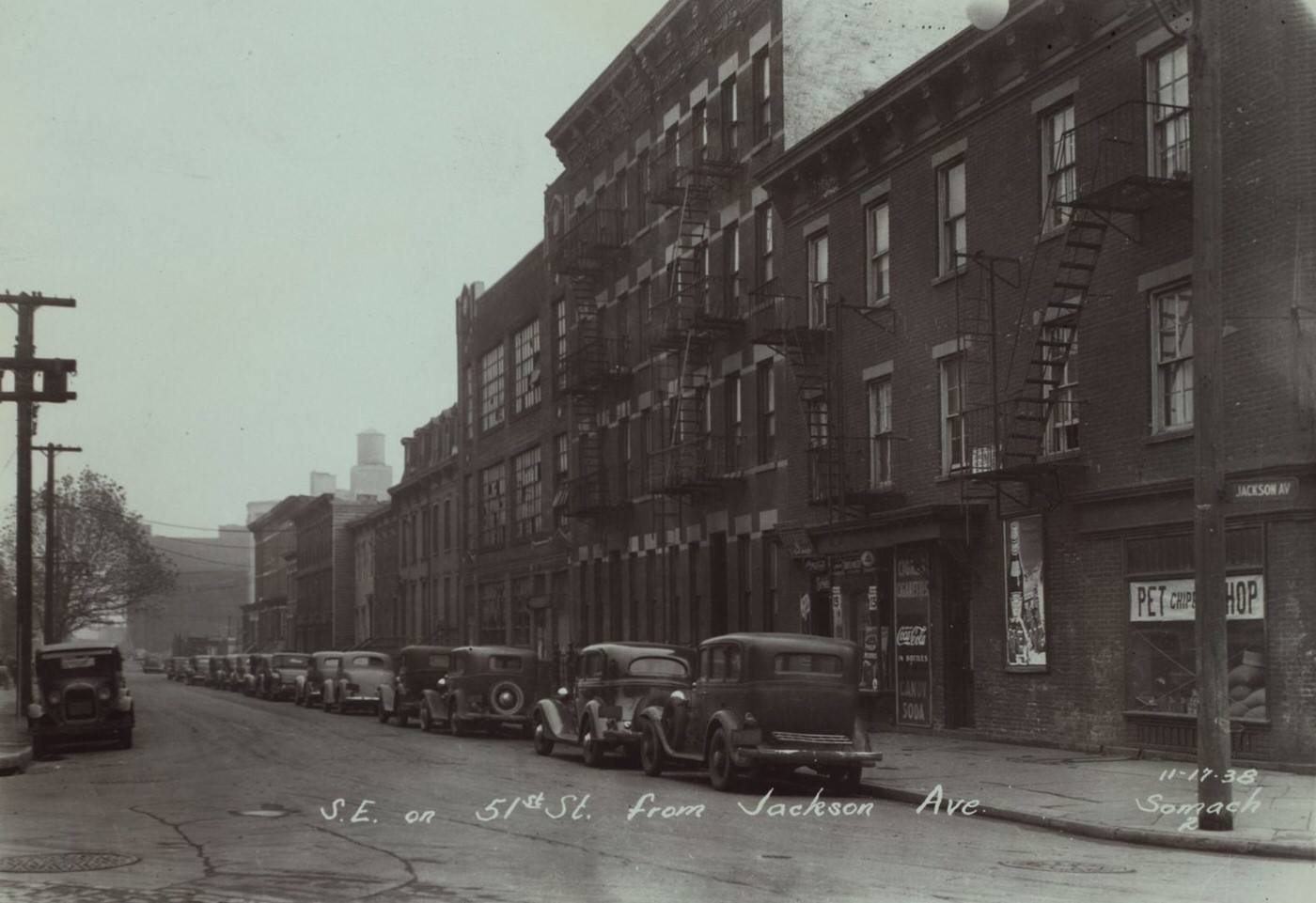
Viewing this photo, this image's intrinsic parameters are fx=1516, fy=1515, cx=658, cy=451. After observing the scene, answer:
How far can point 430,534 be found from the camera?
62.3 metres

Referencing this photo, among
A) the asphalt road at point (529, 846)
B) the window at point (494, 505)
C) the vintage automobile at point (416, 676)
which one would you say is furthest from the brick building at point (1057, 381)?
the window at point (494, 505)

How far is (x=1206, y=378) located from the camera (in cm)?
1365

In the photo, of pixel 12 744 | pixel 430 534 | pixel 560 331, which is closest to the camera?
pixel 12 744

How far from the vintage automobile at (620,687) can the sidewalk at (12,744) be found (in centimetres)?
804

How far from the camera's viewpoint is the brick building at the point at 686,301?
31406mm

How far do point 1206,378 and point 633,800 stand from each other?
7.23 metres

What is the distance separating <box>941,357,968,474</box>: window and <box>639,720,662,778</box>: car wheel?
287 inches

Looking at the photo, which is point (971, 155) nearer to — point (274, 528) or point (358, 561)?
point (358, 561)

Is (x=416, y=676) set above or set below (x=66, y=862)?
above

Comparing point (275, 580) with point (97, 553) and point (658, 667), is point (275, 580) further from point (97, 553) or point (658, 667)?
point (658, 667)

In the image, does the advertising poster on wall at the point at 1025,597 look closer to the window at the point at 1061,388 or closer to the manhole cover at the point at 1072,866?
the window at the point at 1061,388

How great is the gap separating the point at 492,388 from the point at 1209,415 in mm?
40879

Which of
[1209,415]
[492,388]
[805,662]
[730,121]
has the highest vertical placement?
[730,121]

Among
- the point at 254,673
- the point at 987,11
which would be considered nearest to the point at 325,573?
the point at 254,673
